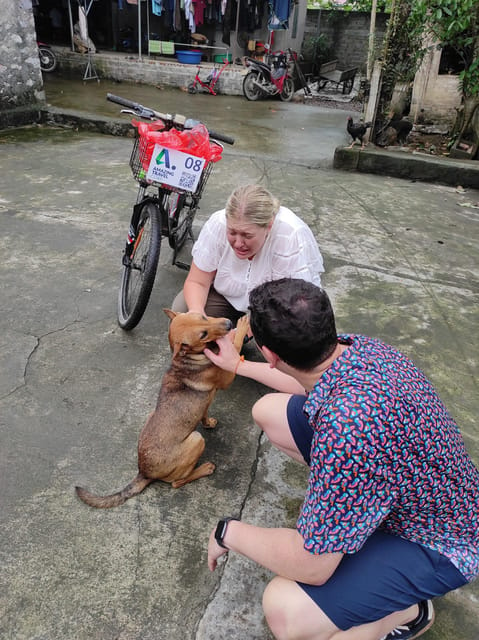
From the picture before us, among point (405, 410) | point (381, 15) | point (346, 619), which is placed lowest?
point (346, 619)

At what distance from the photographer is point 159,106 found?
10039 millimetres

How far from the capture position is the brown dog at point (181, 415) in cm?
195

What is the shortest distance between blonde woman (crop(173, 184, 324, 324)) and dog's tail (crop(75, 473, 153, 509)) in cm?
92

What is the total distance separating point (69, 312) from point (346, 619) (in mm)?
2560

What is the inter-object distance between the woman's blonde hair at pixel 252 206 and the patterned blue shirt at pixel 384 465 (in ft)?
3.30

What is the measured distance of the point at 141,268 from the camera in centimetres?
303

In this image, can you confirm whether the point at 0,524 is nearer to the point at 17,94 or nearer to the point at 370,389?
the point at 370,389

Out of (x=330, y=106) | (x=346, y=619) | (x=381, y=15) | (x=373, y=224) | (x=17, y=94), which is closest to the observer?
(x=346, y=619)

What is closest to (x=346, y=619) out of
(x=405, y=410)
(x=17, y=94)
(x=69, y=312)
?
(x=405, y=410)

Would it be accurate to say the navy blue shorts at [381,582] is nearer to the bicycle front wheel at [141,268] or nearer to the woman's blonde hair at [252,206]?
the woman's blonde hair at [252,206]

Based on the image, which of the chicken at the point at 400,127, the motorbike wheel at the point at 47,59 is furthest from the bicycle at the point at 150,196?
the motorbike wheel at the point at 47,59

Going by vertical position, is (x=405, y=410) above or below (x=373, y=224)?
above

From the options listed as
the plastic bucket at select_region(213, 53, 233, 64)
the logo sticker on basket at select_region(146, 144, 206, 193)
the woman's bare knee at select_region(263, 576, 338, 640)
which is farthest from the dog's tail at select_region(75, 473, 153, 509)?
the plastic bucket at select_region(213, 53, 233, 64)

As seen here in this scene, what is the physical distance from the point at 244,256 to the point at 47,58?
1259 centimetres
